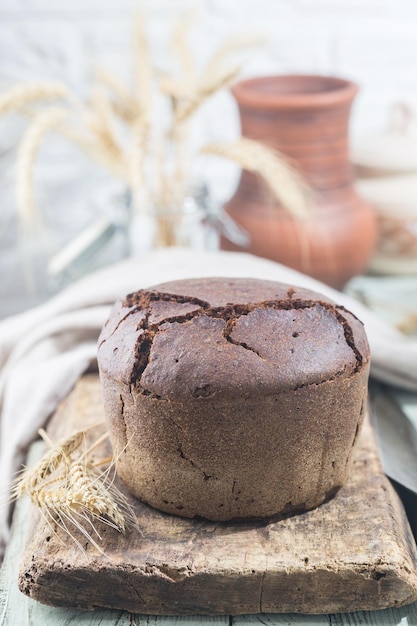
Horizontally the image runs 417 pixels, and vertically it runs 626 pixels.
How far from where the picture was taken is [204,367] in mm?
1040

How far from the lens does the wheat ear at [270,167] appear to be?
1905 millimetres

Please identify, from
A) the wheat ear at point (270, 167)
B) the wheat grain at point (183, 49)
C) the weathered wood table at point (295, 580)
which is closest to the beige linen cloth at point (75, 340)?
the wheat ear at point (270, 167)

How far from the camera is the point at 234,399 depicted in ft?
3.38

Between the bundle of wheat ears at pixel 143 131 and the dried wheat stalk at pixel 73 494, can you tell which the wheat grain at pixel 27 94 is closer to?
the bundle of wheat ears at pixel 143 131

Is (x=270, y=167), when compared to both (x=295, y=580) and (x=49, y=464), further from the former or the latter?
(x=295, y=580)

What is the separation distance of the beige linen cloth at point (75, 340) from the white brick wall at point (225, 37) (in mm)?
1092

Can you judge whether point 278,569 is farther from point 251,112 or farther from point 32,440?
point 251,112

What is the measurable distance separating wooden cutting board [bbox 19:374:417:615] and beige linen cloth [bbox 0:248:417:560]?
0.32 meters

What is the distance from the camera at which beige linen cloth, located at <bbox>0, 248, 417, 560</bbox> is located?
1.49m

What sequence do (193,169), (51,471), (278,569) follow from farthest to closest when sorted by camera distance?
(193,169) → (51,471) → (278,569)

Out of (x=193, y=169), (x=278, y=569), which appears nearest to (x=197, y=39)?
(x=193, y=169)

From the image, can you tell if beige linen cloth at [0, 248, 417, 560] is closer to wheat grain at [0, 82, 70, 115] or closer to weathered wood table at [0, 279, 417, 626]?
weathered wood table at [0, 279, 417, 626]

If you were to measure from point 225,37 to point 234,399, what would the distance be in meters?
1.98

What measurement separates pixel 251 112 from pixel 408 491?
1201 millimetres
